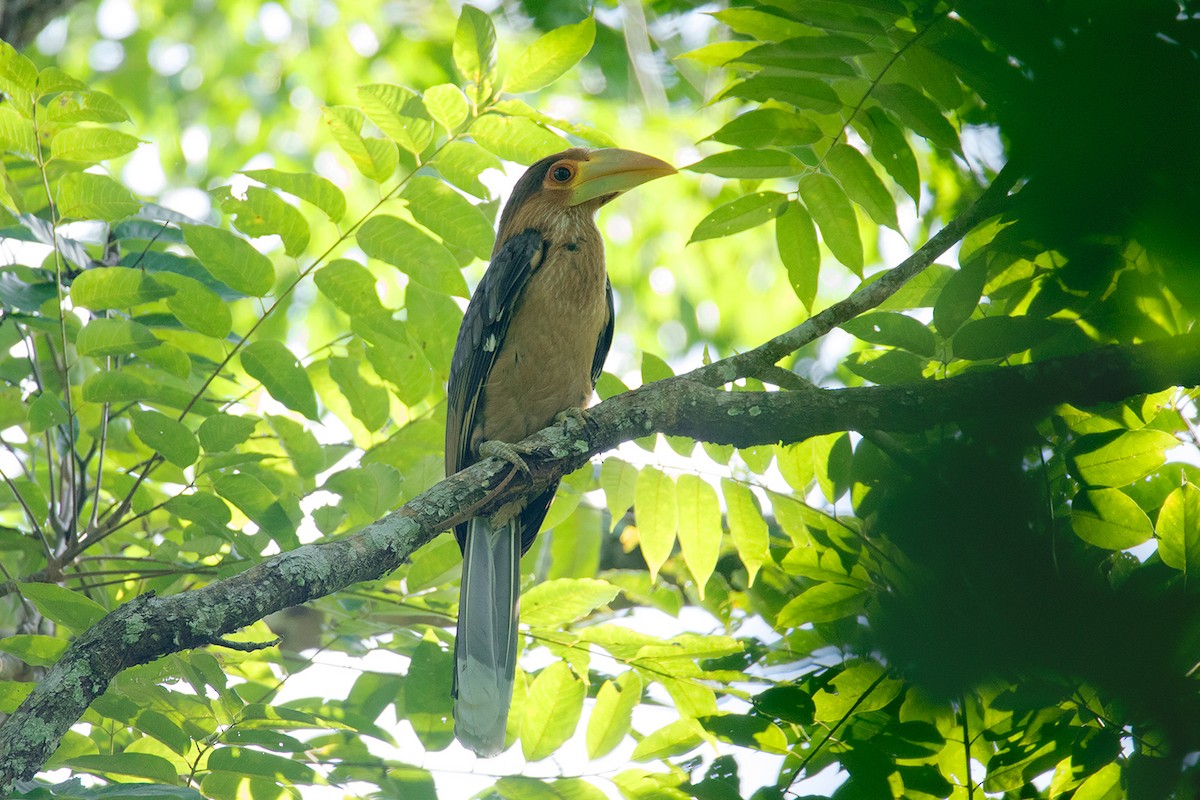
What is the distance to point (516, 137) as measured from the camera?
3480mm

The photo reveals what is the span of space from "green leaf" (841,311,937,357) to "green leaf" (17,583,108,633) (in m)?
2.41

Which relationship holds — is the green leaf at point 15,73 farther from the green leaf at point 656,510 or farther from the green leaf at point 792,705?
the green leaf at point 792,705

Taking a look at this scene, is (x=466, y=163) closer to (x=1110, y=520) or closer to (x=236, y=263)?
(x=236, y=263)

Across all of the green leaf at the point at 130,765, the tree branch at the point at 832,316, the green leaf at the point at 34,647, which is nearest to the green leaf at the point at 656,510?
the tree branch at the point at 832,316

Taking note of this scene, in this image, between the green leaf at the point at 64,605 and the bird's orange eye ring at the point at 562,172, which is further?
the bird's orange eye ring at the point at 562,172

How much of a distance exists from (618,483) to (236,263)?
1.62 m

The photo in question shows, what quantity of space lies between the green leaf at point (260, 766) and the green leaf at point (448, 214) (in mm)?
1871

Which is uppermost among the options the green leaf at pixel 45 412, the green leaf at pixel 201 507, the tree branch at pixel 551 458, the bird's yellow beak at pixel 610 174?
the bird's yellow beak at pixel 610 174

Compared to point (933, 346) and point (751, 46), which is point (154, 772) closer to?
point (933, 346)

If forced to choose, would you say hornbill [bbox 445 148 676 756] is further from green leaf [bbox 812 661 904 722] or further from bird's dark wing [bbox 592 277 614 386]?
green leaf [bbox 812 661 904 722]

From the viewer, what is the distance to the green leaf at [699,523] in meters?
3.35

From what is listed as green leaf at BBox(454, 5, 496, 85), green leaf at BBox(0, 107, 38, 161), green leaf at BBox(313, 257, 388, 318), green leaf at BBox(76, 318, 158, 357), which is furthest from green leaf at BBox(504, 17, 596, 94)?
green leaf at BBox(0, 107, 38, 161)

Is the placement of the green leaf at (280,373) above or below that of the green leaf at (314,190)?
below

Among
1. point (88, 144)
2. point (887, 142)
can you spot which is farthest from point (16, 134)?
point (887, 142)
